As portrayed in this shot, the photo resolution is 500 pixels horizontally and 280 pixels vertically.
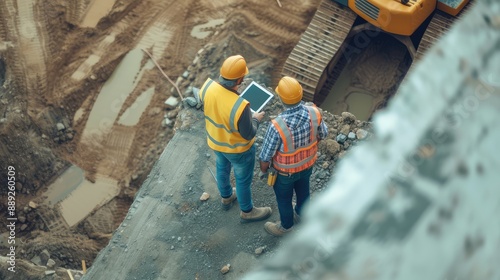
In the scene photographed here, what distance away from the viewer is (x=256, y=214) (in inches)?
270

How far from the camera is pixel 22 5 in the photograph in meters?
10.4

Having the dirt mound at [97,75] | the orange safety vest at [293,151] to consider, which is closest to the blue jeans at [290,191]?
the orange safety vest at [293,151]

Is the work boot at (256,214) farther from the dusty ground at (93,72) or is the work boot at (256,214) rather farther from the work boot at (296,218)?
the dusty ground at (93,72)

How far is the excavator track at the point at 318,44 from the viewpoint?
9125 mm

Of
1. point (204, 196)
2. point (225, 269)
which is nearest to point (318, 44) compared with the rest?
point (204, 196)

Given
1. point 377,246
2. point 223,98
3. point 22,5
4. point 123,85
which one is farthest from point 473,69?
point 22,5

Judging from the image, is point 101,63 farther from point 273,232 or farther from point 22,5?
point 273,232

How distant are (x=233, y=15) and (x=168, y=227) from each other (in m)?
4.19

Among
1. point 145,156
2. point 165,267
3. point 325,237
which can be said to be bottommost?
point 145,156

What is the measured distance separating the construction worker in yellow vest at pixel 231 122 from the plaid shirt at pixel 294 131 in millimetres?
337

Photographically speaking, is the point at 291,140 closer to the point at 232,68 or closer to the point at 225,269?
the point at 232,68

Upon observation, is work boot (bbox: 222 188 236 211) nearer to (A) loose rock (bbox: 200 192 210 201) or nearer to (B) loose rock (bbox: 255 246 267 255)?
(A) loose rock (bbox: 200 192 210 201)

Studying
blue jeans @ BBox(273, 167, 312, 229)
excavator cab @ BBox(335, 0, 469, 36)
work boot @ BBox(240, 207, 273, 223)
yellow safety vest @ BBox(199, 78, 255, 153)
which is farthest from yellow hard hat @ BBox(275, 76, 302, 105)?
excavator cab @ BBox(335, 0, 469, 36)

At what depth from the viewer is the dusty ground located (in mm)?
8734
